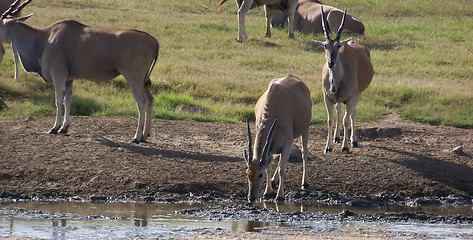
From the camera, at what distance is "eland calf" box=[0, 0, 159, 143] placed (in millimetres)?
12336

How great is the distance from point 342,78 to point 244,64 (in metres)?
6.52

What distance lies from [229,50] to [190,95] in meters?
4.71

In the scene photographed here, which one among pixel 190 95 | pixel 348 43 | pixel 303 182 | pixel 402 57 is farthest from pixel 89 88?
pixel 402 57

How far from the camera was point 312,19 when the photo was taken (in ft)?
77.7

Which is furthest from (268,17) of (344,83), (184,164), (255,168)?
(255,168)

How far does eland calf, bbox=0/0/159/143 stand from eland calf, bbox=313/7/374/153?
8.06 feet

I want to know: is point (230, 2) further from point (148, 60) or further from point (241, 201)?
point (241, 201)

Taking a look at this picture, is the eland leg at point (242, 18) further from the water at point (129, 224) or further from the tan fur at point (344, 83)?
the water at point (129, 224)

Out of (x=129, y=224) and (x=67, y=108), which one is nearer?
(x=129, y=224)

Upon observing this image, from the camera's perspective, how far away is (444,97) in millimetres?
15984

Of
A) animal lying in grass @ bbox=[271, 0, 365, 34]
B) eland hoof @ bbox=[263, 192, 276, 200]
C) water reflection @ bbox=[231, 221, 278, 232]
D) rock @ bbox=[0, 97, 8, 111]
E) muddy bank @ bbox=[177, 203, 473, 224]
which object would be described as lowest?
rock @ bbox=[0, 97, 8, 111]

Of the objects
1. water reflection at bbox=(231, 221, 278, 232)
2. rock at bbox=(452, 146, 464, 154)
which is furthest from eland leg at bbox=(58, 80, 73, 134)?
rock at bbox=(452, 146, 464, 154)

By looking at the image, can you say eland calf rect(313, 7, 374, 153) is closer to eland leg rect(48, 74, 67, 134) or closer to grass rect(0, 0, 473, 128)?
grass rect(0, 0, 473, 128)

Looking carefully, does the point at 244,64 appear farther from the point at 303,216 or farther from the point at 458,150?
the point at 303,216
